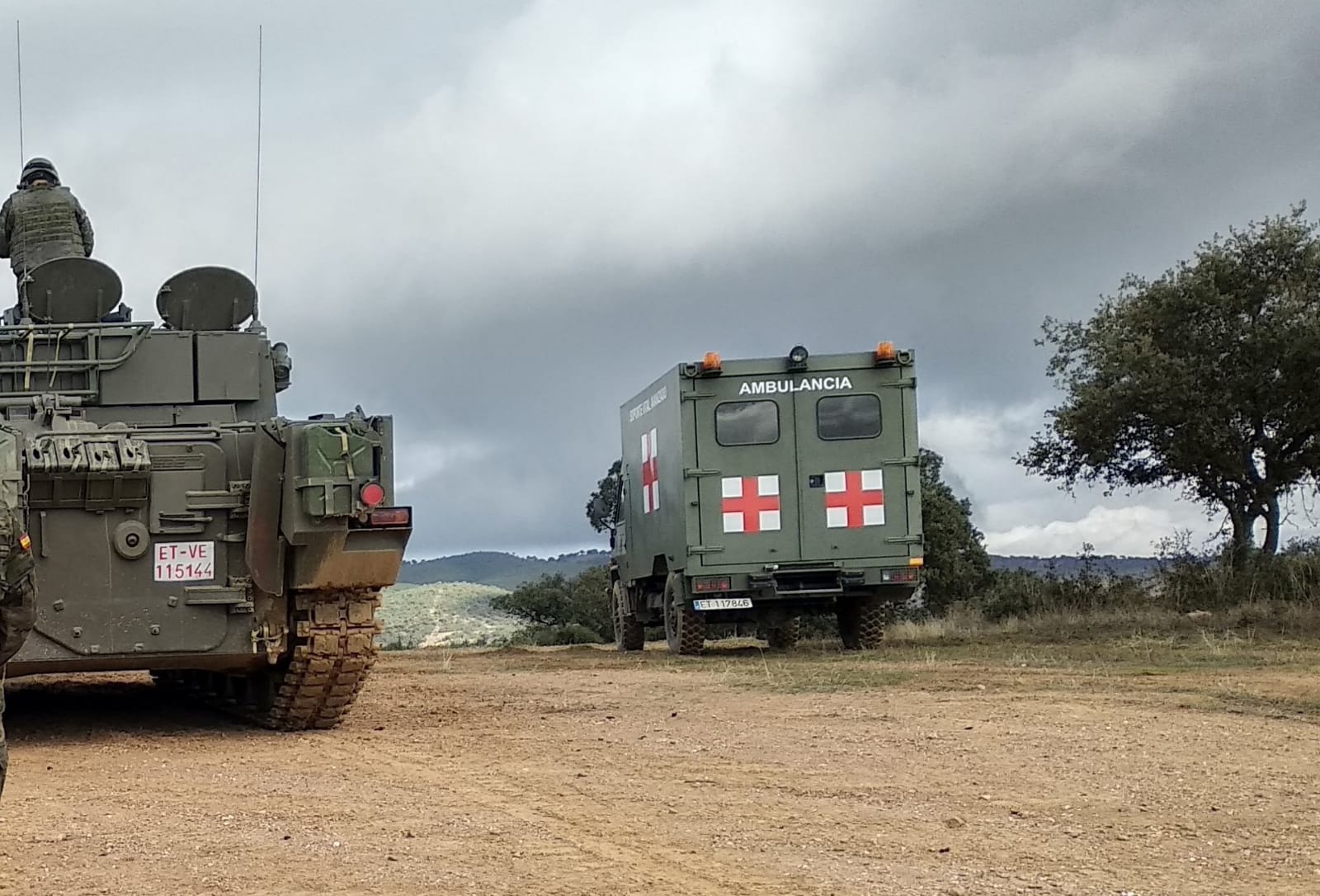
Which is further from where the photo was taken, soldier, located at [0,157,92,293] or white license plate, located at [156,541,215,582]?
soldier, located at [0,157,92,293]

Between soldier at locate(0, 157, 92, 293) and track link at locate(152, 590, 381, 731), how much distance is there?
369cm

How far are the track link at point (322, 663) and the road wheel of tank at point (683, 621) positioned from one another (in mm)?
7066

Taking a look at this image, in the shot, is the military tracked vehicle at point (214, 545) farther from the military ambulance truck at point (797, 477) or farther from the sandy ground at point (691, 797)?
the military ambulance truck at point (797, 477)

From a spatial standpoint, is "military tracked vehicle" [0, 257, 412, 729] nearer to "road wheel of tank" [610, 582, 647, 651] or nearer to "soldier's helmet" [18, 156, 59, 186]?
"soldier's helmet" [18, 156, 59, 186]

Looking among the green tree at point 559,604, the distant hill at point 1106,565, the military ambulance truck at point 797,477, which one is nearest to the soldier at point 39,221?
the military ambulance truck at point 797,477

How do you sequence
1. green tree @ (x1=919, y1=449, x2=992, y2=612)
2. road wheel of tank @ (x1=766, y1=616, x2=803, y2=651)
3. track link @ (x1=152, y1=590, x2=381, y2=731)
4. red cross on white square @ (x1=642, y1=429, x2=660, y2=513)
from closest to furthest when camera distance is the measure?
track link @ (x1=152, y1=590, x2=381, y2=731) → red cross on white square @ (x1=642, y1=429, x2=660, y2=513) → road wheel of tank @ (x1=766, y1=616, x2=803, y2=651) → green tree @ (x1=919, y1=449, x2=992, y2=612)

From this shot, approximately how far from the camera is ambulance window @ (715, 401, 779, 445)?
16859 millimetres

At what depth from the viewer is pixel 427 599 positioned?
2261 inches

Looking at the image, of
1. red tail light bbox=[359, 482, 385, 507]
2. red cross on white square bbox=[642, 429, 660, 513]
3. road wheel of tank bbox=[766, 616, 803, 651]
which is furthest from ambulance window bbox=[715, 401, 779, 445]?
red tail light bbox=[359, 482, 385, 507]

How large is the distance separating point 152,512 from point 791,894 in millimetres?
5511

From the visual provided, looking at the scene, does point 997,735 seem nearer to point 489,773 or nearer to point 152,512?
point 489,773

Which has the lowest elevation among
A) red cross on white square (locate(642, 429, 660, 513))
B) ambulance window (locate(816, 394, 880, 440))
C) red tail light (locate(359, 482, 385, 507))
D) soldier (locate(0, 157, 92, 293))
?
red tail light (locate(359, 482, 385, 507))

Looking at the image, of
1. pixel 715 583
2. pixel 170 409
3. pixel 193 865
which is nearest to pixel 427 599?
pixel 715 583

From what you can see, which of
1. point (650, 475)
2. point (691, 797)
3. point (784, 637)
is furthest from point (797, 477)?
point (691, 797)
